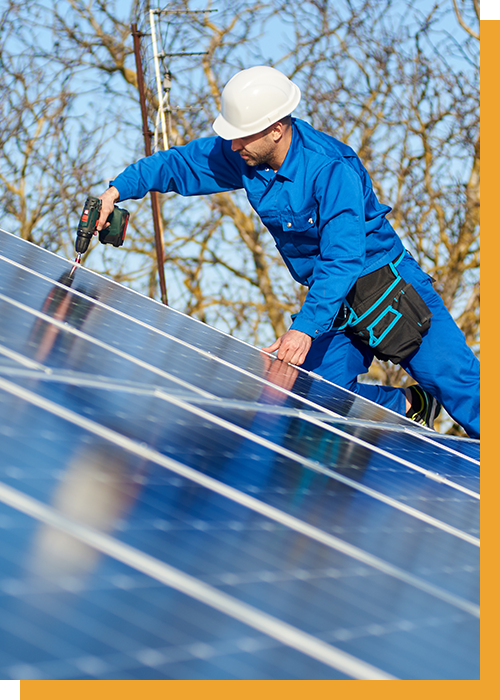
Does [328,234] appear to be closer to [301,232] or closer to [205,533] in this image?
[301,232]

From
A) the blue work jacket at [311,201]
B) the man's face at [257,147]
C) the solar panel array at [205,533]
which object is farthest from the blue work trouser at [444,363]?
the solar panel array at [205,533]

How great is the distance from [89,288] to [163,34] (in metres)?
9.86

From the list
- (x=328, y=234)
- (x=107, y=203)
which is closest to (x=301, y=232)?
(x=328, y=234)

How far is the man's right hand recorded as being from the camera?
5.52m

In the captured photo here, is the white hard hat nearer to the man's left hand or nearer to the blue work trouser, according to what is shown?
the man's left hand

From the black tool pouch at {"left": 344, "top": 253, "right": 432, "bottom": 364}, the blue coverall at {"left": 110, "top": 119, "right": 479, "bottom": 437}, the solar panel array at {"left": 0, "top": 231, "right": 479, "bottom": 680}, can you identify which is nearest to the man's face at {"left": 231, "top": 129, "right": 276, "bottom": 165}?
the blue coverall at {"left": 110, "top": 119, "right": 479, "bottom": 437}

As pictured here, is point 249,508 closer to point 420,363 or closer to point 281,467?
point 281,467

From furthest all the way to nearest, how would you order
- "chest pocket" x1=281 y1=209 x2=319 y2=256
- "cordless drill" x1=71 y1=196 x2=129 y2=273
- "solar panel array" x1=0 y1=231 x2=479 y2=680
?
"cordless drill" x1=71 y1=196 x2=129 y2=273, "chest pocket" x1=281 y1=209 x2=319 y2=256, "solar panel array" x1=0 y1=231 x2=479 y2=680

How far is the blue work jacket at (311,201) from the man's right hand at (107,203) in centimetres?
6

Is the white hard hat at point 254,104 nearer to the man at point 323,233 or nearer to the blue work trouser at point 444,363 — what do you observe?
the man at point 323,233

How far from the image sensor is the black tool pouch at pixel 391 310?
16.4 feet

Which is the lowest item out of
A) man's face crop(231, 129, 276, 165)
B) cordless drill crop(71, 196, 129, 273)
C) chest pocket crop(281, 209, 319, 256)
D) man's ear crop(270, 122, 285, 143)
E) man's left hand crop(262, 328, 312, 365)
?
man's left hand crop(262, 328, 312, 365)

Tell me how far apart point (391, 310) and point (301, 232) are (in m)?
0.81

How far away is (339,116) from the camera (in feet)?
43.6
